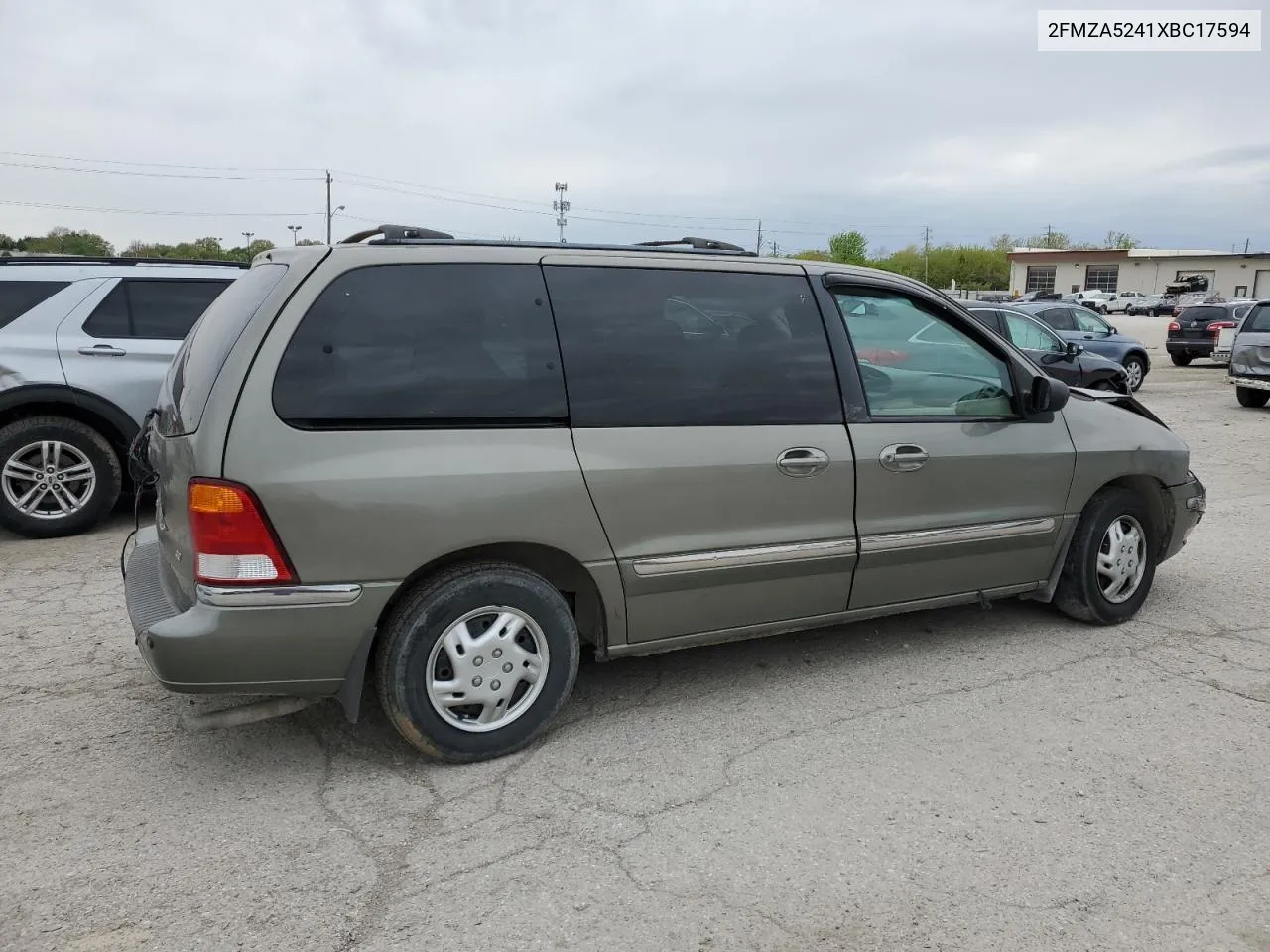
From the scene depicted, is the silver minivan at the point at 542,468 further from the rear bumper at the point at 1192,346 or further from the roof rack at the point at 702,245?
the rear bumper at the point at 1192,346

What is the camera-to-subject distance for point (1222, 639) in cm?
482

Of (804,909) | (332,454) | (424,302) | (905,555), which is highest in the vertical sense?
(424,302)

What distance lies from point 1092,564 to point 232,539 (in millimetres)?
3860

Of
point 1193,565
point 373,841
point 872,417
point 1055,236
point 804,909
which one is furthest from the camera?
point 1055,236

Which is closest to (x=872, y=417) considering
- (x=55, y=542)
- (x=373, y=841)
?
(x=373, y=841)

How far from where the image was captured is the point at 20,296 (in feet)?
22.6

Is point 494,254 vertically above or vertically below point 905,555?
above

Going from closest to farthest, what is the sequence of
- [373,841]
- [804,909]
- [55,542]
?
1. [804,909]
2. [373,841]
3. [55,542]

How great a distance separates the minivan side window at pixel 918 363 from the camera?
13.7ft

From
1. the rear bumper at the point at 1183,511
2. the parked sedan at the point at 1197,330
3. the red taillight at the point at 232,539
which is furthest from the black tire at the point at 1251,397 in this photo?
the red taillight at the point at 232,539

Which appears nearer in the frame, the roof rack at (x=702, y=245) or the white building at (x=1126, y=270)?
the roof rack at (x=702, y=245)

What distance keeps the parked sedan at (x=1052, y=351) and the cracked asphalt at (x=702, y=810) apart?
9.02m

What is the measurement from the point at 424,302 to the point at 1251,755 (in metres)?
3.32

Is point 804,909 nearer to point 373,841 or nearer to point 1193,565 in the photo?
point 373,841
